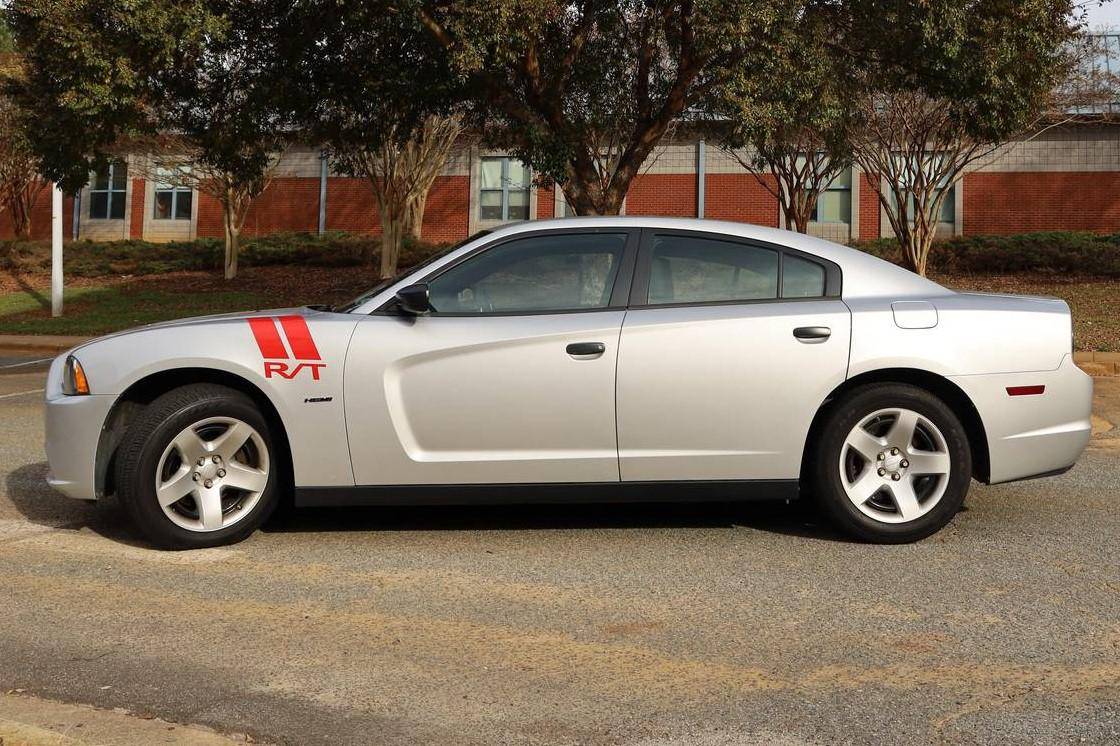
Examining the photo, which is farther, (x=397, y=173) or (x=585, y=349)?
(x=397, y=173)

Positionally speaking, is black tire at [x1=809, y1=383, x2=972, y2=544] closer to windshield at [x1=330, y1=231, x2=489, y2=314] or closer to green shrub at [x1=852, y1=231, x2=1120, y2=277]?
windshield at [x1=330, y1=231, x2=489, y2=314]

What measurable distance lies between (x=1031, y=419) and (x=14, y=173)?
1271 inches

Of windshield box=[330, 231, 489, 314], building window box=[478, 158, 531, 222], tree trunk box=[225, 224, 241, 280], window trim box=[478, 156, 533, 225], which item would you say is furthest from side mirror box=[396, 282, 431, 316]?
building window box=[478, 158, 531, 222]

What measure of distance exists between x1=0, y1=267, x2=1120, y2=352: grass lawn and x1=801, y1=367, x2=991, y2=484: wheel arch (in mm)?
12723

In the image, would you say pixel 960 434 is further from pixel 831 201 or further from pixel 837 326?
pixel 831 201

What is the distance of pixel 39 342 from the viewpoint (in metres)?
19.9

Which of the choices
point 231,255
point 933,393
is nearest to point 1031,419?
point 933,393

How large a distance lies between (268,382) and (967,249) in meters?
24.5

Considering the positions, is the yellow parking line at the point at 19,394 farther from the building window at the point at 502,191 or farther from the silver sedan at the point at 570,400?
the building window at the point at 502,191

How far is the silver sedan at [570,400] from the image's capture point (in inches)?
220

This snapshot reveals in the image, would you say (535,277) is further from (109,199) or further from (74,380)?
(109,199)

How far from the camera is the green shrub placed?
2611cm

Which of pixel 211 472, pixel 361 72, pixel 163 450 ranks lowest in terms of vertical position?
pixel 211 472

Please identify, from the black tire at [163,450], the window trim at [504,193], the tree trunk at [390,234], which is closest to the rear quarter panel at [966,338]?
the black tire at [163,450]
